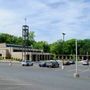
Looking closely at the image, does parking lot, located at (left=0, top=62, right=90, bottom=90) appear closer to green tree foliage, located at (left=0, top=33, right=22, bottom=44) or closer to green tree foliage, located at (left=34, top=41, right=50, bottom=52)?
green tree foliage, located at (left=34, top=41, right=50, bottom=52)

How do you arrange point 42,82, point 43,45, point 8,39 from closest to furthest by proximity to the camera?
1. point 42,82
2. point 43,45
3. point 8,39

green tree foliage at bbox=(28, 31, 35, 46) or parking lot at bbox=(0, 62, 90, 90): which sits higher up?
green tree foliage at bbox=(28, 31, 35, 46)

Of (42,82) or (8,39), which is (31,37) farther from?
(42,82)

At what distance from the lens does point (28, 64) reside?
260ft

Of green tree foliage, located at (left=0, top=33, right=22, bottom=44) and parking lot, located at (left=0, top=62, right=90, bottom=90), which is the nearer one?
parking lot, located at (left=0, top=62, right=90, bottom=90)

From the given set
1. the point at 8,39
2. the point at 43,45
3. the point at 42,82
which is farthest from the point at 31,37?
the point at 42,82

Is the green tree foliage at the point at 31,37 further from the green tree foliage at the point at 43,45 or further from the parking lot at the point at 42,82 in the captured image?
the parking lot at the point at 42,82

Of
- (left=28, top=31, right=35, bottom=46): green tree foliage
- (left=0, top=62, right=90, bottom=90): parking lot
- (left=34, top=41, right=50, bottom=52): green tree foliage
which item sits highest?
(left=28, top=31, right=35, bottom=46): green tree foliage

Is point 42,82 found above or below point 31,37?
below

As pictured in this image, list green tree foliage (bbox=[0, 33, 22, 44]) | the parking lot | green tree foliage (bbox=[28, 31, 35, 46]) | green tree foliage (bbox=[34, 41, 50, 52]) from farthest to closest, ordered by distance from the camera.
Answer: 1. green tree foliage (bbox=[0, 33, 22, 44])
2. green tree foliage (bbox=[34, 41, 50, 52])
3. green tree foliage (bbox=[28, 31, 35, 46])
4. the parking lot

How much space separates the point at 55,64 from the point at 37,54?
78681mm

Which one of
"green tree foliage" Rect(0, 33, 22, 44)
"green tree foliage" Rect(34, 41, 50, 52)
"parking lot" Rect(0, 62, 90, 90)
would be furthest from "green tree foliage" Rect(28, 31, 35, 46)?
"parking lot" Rect(0, 62, 90, 90)

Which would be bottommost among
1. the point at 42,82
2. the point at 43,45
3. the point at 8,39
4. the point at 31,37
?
the point at 42,82

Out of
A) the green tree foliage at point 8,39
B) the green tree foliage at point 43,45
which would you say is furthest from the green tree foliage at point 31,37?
the green tree foliage at point 8,39
